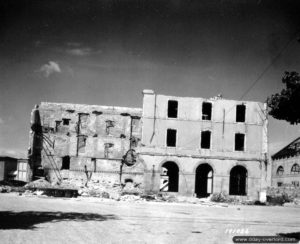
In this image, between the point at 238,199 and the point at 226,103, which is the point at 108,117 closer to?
the point at 226,103

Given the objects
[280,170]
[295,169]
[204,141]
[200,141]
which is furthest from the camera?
[280,170]

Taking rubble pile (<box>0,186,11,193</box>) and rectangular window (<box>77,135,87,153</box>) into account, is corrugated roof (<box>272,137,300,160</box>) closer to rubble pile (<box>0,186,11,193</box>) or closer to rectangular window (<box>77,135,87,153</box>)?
rectangular window (<box>77,135,87,153</box>)

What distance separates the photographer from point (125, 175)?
1483 inches

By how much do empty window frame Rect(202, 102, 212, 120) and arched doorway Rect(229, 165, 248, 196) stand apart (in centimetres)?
528

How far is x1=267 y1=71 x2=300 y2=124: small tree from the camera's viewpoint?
9.34 m

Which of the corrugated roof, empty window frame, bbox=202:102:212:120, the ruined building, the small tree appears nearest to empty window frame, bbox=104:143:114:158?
the ruined building

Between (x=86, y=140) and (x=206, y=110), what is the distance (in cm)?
1322

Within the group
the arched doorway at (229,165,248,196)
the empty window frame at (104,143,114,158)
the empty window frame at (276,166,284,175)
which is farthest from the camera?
the empty window frame at (276,166,284,175)

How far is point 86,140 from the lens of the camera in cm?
3853

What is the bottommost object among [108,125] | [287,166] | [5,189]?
[5,189]

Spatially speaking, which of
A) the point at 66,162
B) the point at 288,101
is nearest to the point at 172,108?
the point at 66,162

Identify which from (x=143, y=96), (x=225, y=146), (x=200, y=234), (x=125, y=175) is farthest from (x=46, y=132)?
(x=200, y=234)

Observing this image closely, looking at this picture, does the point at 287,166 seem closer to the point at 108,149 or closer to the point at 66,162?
the point at 108,149

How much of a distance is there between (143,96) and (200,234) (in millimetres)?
21322
